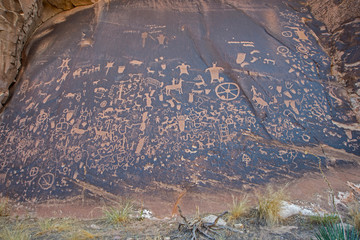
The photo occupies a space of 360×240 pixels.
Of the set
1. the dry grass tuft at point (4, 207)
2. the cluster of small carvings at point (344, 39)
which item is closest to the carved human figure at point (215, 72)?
the cluster of small carvings at point (344, 39)

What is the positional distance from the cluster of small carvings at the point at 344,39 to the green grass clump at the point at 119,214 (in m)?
2.77

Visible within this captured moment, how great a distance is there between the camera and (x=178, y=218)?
2791 millimetres

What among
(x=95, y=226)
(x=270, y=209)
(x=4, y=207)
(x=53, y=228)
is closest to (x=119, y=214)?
(x=95, y=226)

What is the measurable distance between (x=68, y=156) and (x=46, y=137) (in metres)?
0.48

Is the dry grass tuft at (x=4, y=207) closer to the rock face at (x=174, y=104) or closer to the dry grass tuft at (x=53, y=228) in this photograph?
the rock face at (x=174, y=104)

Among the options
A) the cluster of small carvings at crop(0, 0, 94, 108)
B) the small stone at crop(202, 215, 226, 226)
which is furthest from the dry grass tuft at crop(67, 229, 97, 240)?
the cluster of small carvings at crop(0, 0, 94, 108)

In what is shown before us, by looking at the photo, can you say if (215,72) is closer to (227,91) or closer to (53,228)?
(227,91)

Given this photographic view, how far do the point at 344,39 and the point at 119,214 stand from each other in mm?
3652

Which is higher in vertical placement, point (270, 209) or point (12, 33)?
point (12, 33)

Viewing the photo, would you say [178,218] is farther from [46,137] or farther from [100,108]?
[46,137]

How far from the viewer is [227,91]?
3.72m

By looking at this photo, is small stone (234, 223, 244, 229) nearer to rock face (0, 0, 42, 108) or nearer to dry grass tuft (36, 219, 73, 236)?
dry grass tuft (36, 219, 73, 236)

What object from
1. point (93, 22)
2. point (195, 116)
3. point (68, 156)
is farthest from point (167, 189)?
point (93, 22)

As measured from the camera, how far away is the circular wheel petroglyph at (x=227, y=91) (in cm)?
367
